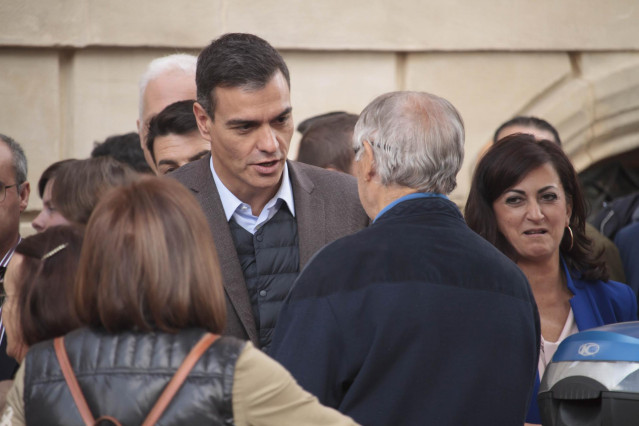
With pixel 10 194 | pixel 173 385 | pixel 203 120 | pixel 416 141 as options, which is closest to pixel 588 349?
pixel 416 141

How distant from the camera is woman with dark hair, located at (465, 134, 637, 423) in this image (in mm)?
3818

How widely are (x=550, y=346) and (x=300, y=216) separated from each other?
3.72ft

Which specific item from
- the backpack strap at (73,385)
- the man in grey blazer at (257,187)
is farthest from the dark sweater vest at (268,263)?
the backpack strap at (73,385)

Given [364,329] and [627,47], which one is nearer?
[364,329]

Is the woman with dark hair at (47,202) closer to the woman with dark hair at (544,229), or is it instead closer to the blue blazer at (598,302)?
the woman with dark hair at (544,229)

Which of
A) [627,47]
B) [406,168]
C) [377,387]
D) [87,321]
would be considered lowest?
[377,387]

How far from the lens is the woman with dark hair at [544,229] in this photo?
Result: 12.5 ft

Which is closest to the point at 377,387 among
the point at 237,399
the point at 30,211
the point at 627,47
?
the point at 237,399

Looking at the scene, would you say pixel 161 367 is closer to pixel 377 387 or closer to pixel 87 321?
pixel 87 321

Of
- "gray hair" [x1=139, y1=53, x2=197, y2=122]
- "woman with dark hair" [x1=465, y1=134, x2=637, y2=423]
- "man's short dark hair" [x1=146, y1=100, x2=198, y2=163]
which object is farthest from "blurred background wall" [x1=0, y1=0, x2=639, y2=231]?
"woman with dark hair" [x1=465, y1=134, x2=637, y2=423]

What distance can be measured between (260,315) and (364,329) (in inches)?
24.9

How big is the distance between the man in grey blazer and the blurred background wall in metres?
2.30

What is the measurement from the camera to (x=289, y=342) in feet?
8.27

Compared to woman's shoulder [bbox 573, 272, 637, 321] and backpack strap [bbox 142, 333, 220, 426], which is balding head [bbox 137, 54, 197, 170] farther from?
backpack strap [bbox 142, 333, 220, 426]
